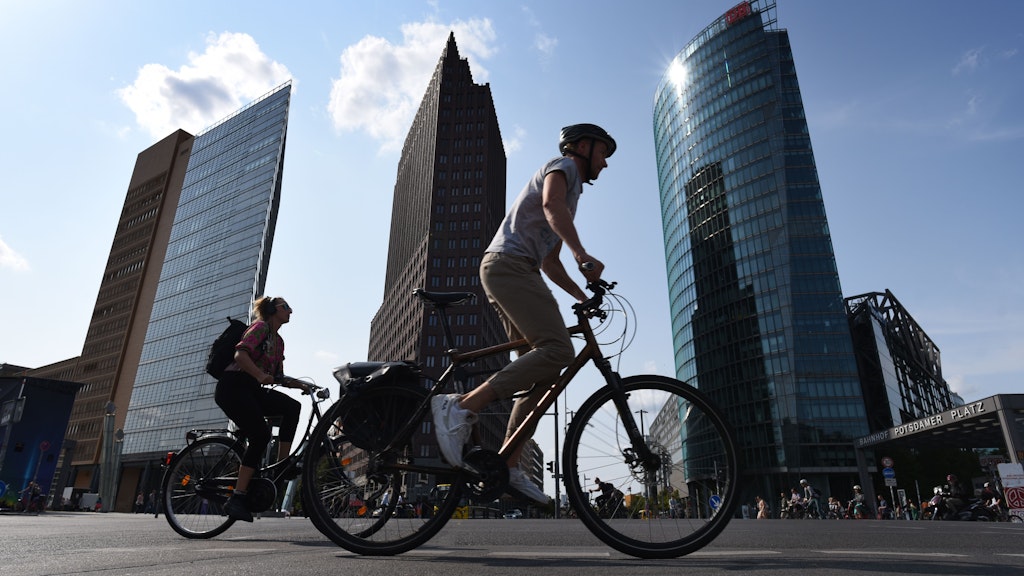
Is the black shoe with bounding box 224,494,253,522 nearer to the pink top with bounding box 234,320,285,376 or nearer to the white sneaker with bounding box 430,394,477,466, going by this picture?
the pink top with bounding box 234,320,285,376

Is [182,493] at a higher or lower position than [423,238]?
lower

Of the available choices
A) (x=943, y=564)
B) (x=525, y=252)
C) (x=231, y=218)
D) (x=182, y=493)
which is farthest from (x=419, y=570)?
(x=231, y=218)

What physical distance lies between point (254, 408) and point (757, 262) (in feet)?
263

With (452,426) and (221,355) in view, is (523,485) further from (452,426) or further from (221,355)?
(221,355)

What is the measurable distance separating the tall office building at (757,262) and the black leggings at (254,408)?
226ft

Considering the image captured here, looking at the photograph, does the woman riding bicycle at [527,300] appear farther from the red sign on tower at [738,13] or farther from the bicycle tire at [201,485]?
the red sign on tower at [738,13]

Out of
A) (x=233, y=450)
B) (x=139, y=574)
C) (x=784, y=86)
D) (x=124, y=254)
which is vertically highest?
(x=784, y=86)

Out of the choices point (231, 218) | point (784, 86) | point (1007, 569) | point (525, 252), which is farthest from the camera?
point (231, 218)

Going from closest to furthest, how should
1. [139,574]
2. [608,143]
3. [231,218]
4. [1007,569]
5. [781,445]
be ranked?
1. [139,574]
2. [1007,569]
3. [608,143]
4. [781,445]
5. [231,218]

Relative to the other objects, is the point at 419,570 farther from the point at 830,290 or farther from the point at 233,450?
the point at 830,290

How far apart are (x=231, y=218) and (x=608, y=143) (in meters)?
119

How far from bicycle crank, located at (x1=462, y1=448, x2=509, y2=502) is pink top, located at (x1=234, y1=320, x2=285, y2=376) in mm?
2236

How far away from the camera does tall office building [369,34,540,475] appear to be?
113 meters

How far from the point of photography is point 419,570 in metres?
2.35
